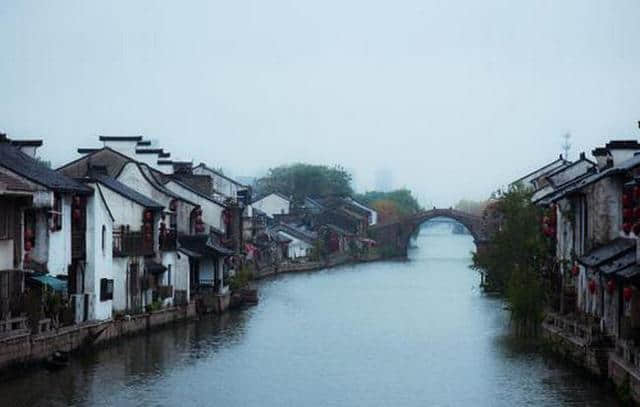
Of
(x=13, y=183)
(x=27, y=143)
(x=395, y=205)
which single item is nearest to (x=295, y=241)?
(x=27, y=143)

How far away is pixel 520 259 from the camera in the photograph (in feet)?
180

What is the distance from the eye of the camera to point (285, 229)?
346ft

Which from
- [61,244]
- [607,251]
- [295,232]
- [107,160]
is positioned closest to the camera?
[607,251]

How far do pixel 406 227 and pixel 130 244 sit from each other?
84.4 m

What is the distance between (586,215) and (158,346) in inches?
579

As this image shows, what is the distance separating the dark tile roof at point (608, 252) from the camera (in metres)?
32.7

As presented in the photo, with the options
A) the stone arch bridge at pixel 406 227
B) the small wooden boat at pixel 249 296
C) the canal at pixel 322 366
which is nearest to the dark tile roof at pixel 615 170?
the canal at pixel 322 366

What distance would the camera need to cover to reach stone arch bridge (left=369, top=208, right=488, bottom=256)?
126562mm

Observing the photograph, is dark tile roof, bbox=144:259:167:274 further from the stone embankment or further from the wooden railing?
the wooden railing

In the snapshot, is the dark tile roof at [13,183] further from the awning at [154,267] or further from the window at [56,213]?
the awning at [154,267]

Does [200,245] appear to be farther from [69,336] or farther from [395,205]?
[395,205]

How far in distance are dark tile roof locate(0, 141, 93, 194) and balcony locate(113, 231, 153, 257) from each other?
4.30 m

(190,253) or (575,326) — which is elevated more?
(190,253)

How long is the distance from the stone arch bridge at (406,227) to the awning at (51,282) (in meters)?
91.1
